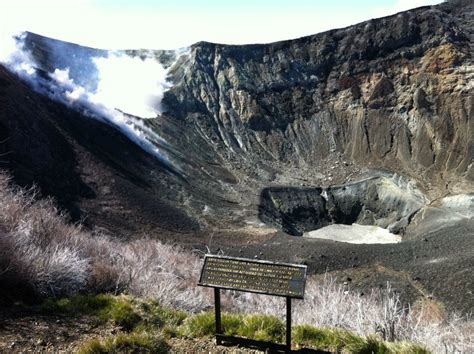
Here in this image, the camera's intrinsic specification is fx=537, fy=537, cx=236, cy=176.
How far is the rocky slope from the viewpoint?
3538 centimetres

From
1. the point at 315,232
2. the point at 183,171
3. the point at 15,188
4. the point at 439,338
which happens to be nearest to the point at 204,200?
the point at 183,171

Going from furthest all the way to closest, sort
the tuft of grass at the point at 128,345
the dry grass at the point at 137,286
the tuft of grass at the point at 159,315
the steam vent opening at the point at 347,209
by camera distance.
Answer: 1. the steam vent opening at the point at 347,209
2. the dry grass at the point at 137,286
3. the tuft of grass at the point at 159,315
4. the tuft of grass at the point at 128,345

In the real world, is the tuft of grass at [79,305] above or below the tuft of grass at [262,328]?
above

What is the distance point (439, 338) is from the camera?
11195mm

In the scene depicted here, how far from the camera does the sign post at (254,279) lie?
9.60 m

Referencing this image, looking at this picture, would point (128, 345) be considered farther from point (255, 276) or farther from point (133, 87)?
point (133, 87)

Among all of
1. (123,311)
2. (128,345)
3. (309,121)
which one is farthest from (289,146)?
(128,345)

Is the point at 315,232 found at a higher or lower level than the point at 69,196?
lower

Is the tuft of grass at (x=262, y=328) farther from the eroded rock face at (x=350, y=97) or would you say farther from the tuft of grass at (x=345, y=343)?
the eroded rock face at (x=350, y=97)

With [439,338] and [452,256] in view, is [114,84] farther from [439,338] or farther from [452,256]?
[439,338]

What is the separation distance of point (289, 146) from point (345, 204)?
14143 mm

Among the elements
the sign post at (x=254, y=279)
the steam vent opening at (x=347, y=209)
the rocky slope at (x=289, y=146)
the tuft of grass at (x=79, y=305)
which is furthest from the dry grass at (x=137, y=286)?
the steam vent opening at (x=347, y=209)

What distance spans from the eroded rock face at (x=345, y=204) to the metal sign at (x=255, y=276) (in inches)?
1444

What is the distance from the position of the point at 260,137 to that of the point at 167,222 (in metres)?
29.8
